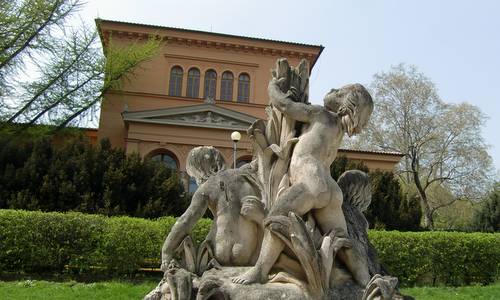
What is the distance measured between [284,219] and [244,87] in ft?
108

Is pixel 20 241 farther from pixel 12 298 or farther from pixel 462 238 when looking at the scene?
pixel 462 238

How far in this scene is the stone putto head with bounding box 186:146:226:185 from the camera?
454cm

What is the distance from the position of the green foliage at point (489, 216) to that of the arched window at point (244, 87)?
56.0 feet

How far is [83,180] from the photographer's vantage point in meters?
19.4

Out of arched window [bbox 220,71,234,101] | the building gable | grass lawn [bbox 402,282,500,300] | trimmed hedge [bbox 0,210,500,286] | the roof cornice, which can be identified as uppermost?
the roof cornice

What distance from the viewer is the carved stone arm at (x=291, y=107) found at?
421 centimetres

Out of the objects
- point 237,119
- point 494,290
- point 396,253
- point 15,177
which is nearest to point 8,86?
point 15,177

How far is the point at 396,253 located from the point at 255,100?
23.5 metres

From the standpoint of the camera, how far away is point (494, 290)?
37.9 ft

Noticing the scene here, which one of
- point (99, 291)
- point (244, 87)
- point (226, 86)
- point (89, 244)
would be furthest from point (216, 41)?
point (99, 291)

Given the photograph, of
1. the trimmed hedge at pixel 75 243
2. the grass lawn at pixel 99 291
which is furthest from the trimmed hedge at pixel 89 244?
the grass lawn at pixel 99 291

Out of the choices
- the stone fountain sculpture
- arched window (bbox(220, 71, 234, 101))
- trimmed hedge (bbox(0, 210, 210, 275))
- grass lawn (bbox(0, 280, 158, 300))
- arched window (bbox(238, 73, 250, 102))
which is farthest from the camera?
arched window (bbox(238, 73, 250, 102))

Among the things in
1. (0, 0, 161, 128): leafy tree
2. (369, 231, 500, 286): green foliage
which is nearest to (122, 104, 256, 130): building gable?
(0, 0, 161, 128): leafy tree

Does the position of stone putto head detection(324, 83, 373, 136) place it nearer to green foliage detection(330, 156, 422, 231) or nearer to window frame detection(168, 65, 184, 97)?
green foliage detection(330, 156, 422, 231)
